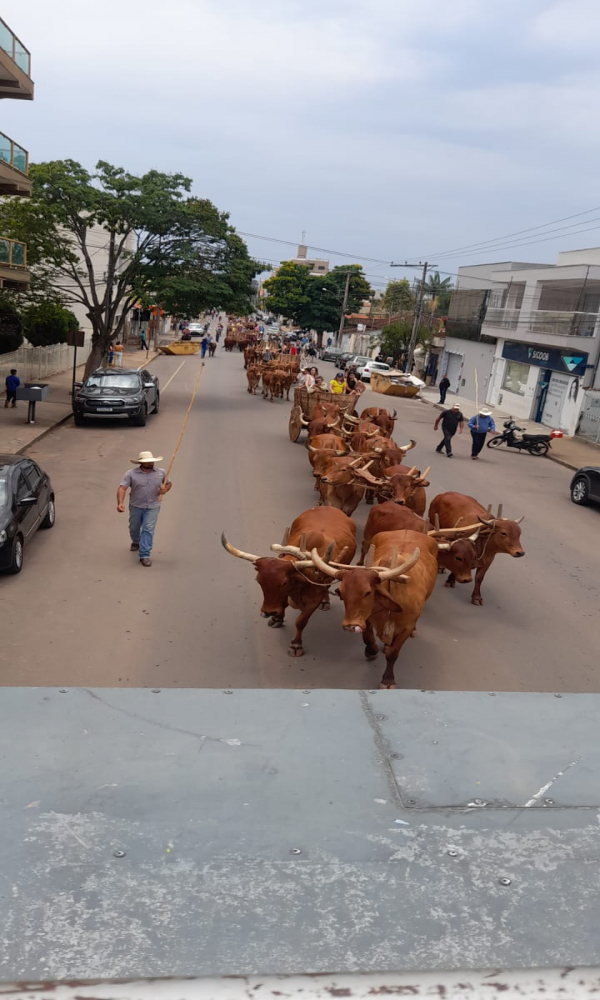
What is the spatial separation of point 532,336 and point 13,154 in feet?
→ 73.0

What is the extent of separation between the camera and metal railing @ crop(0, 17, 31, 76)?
69.2ft

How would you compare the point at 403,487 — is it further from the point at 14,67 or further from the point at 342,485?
the point at 14,67

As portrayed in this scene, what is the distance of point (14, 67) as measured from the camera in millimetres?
21844

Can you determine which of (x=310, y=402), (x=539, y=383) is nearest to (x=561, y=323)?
(x=539, y=383)

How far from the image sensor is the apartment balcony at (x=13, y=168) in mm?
22562

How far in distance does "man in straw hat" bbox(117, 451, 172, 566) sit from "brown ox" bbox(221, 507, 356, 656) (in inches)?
101

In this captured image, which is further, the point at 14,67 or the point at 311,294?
the point at 311,294

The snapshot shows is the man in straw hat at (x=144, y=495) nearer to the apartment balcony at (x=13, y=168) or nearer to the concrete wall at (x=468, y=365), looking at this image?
the apartment balcony at (x=13, y=168)

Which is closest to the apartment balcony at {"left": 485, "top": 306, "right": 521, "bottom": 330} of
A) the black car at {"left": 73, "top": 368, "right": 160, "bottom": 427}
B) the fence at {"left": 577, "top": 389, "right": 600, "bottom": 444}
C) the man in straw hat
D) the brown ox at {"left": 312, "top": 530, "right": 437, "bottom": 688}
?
the fence at {"left": 577, "top": 389, "right": 600, "bottom": 444}

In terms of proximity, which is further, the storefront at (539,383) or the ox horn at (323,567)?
the storefront at (539,383)

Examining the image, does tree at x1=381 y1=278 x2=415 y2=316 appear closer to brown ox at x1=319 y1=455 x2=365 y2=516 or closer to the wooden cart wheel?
the wooden cart wheel

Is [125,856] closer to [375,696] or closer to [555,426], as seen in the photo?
[375,696]

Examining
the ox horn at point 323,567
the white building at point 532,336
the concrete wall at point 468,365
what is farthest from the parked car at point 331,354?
the ox horn at point 323,567

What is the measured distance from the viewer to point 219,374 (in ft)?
147
